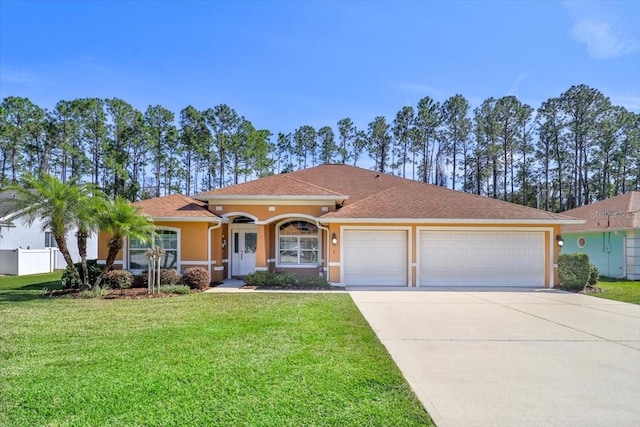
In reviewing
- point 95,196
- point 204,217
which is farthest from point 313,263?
point 95,196

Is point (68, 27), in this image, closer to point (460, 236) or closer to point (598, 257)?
point (460, 236)

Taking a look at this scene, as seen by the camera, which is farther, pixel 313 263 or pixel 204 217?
pixel 313 263

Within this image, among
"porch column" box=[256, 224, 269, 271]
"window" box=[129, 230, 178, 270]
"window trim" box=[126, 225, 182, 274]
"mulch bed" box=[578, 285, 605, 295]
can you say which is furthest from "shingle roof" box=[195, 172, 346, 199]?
"mulch bed" box=[578, 285, 605, 295]

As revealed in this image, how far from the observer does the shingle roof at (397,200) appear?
14.5 m

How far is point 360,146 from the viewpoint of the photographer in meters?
41.6

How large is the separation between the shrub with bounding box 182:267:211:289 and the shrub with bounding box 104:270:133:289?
1926 millimetres

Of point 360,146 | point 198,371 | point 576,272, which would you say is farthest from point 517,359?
point 360,146

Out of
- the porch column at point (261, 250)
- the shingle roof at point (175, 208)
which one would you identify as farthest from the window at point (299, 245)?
the shingle roof at point (175, 208)

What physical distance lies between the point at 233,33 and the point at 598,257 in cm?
2180

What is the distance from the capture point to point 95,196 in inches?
486

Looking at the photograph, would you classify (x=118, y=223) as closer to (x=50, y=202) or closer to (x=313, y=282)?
(x=50, y=202)

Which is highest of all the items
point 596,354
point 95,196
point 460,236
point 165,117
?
point 165,117

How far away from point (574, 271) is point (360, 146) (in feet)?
96.6

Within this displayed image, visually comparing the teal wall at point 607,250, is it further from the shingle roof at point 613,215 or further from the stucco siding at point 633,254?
the shingle roof at point 613,215
